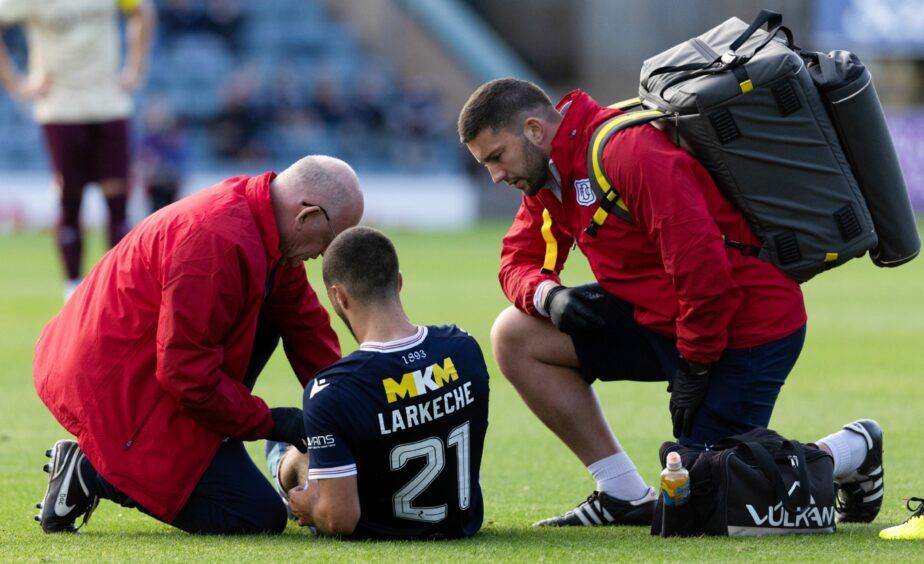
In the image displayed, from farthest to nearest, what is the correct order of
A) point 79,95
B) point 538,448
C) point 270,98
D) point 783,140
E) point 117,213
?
point 270,98
point 79,95
point 117,213
point 538,448
point 783,140

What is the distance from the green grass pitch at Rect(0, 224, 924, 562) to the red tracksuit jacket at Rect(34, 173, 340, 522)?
0.30 m

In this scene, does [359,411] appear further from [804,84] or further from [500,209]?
[500,209]

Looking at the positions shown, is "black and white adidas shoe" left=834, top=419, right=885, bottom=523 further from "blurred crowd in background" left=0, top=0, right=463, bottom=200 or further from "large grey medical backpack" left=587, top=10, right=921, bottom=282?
"blurred crowd in background" left=0, top=0, right=463, bottom=200

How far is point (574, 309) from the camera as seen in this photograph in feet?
→ 17.6

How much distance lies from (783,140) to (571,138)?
756 mm

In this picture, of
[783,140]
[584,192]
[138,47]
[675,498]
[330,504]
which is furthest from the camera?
[138,47]

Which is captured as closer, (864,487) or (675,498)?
(675,498)

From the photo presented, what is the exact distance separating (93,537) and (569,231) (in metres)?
2.07

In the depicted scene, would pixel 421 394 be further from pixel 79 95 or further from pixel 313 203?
pixel 79 95

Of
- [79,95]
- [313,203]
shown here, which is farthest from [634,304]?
[79,95]

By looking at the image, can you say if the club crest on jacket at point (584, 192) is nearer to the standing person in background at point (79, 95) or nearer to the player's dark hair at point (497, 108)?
the player's dark hair at point (497, 108)

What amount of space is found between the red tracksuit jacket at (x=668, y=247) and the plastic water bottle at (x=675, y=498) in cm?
45

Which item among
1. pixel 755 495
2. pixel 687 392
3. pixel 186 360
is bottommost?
pixel 755 495

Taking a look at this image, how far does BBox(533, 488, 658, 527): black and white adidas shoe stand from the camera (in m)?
5.38
